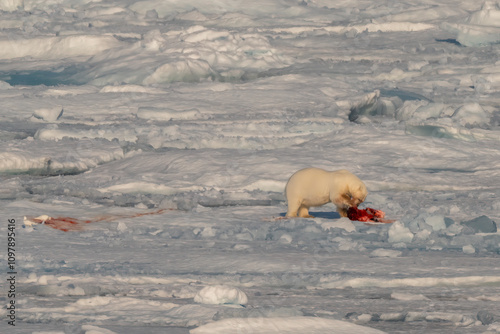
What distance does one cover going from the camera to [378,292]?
17.0ft

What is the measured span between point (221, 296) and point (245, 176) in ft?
17.0

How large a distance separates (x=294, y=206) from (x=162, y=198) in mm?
2153

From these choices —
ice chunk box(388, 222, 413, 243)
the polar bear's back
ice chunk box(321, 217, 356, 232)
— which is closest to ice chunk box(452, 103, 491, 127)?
the polar bear's back

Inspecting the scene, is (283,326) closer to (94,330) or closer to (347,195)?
(94,330)

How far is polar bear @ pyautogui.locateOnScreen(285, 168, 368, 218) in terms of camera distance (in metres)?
7.28

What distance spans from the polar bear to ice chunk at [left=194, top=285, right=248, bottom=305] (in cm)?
273

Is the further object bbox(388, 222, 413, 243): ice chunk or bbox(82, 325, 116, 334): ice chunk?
bbox(388, 222, 413, 243): ice chunk

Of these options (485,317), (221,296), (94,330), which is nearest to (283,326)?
(221,296)

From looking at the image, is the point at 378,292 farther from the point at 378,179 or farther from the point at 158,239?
the point at 378,179

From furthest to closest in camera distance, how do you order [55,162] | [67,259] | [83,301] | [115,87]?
[115,87], [55,162], [67,259], [83,301]

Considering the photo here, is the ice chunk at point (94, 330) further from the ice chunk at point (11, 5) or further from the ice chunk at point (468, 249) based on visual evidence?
the ice chunk at point (11, 5)

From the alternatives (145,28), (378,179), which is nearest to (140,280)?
(378,179)

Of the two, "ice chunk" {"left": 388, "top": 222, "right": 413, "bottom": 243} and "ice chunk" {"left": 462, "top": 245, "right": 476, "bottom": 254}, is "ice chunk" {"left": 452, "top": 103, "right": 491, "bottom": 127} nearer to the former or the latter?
"ice chunk" {"left": 388, "top": 222, "right": 413, "bottom": 243}

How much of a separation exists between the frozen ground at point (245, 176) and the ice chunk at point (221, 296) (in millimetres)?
12
